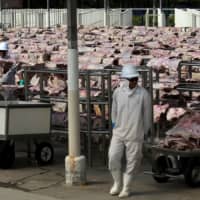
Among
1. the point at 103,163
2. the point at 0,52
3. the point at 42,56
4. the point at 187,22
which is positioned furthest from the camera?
the point at 187,22

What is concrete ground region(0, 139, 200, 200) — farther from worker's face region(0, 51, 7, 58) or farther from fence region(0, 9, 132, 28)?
fence region(0, 9, 132, 28)

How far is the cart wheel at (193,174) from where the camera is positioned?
9.09 m

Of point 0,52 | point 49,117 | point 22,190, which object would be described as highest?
point 0,52

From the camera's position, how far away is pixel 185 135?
9344 mm

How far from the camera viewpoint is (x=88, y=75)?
34.5 feet

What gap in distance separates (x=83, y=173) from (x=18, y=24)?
146 ft

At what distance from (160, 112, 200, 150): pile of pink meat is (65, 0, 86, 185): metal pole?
105 cm

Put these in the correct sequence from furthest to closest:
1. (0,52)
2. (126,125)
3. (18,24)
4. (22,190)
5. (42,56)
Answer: (18,24) < (42,56) < (0,52) < (22,190) < (126,125)

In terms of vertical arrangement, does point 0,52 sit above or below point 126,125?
above

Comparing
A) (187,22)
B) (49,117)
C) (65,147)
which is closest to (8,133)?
(49,117)

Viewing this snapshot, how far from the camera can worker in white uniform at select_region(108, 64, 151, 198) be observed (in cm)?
862

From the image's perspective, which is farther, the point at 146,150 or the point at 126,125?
the point at 146,150

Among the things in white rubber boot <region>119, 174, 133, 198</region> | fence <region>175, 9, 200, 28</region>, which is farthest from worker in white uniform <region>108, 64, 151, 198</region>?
fence <region>175, 9, 200, 28</region>

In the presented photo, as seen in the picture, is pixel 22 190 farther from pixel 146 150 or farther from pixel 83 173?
pixel 146 150
